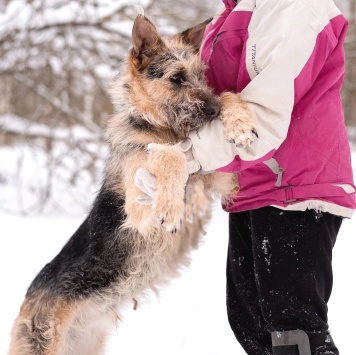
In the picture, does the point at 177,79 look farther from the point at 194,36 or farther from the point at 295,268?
the point at 295,268

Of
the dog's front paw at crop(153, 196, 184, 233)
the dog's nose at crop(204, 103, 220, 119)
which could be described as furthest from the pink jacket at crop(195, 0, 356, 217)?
the dog's front paw at crop(153, 196, 184, 233)

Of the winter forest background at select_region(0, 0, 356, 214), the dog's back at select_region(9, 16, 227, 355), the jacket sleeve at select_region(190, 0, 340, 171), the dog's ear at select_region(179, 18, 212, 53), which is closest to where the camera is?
the jacket sleeve at select_region(190, 0, 340, 171)

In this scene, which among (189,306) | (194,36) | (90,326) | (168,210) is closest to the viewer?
(168,210)

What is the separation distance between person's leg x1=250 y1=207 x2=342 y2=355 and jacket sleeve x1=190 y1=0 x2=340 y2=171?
0.40 meters

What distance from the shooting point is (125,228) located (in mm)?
3051

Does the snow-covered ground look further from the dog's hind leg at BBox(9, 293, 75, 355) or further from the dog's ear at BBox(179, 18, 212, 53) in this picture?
the dog's ear at BBox(179, 18, 212, 53)

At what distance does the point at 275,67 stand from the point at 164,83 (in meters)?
0.81

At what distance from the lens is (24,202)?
10.5 metres

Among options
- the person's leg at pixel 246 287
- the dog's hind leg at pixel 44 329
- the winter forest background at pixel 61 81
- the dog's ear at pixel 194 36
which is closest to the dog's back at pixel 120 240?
the dog's hind leg at pixel 44 329

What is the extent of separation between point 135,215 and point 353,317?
7.23 feet

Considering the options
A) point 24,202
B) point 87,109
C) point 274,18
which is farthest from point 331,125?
point 87,109

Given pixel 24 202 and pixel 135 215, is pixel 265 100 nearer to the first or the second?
pixel 135 215

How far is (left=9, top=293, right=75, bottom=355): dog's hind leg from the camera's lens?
3.06m

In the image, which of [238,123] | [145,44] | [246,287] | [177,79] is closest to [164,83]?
[177,79]
